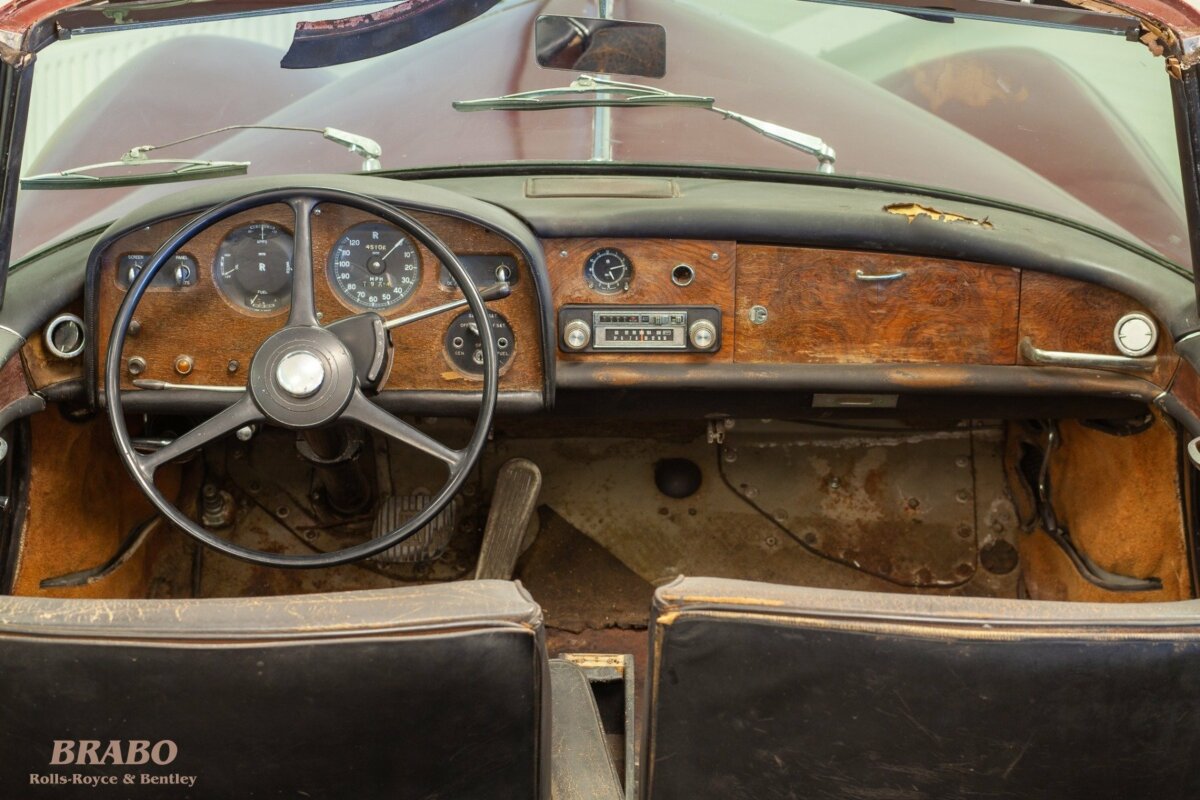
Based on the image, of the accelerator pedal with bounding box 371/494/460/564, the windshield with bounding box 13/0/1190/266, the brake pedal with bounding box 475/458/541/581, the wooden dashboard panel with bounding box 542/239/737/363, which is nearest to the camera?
the wooden dashboard panel with bounding box 542/239/737/363

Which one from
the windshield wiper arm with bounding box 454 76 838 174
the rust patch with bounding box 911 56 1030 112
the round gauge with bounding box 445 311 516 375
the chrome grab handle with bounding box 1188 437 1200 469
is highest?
Result: the rust patch with bounding box 911 56 1030 112

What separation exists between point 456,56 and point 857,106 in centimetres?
100

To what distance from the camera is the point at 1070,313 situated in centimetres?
237

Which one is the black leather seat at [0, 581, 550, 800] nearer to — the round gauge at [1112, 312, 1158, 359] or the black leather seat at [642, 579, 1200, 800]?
the black leather seat at [642, 579, 1200, 800]

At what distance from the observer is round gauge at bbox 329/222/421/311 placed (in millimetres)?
2252

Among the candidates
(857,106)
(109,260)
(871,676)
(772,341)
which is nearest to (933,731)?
(871,676)

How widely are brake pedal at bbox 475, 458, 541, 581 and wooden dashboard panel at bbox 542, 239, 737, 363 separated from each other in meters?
0.74

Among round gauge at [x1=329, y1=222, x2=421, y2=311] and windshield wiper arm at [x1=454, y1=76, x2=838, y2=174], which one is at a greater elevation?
windshield wiper arm at [x1=454, y1=76, x2=838, y2=174]

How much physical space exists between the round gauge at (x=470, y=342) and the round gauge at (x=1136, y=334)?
115cm

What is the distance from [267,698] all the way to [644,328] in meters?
1.19

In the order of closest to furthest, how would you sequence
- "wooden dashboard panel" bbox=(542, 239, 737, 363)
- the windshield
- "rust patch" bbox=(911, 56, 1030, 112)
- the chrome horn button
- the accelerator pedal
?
the chrome horn button
"wooden dashboard panel" bbox=(542, 239, 737, 363)
the windshield
the accelerator pedal
"rust patch" bbox=(911, 56, 1030, 112)

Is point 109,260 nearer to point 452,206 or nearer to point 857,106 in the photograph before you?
point 452,206

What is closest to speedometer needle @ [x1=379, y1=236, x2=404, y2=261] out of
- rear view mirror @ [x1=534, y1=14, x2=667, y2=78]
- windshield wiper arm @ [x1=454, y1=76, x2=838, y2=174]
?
windshield wiper arm @ [x1=454, y1=76, x2=838, y2=174]

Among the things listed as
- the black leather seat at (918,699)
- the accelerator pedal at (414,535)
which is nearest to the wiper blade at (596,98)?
the accelerator pedal at (414,535)
